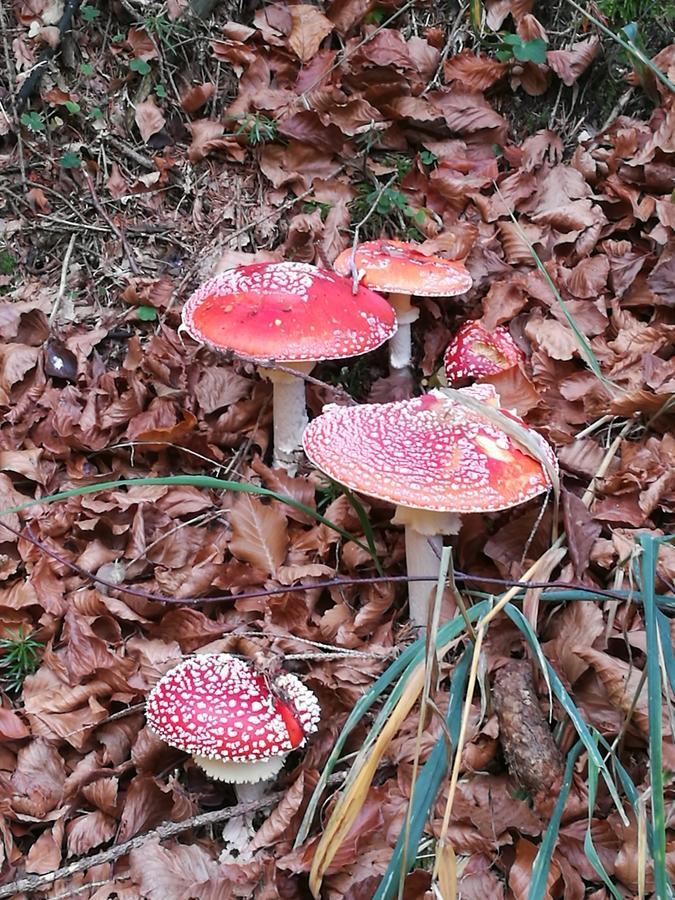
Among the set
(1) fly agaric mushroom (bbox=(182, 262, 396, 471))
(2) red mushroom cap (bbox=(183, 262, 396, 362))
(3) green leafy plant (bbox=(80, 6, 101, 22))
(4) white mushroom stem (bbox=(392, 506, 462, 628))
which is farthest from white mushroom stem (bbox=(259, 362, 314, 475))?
(3) green leafy plant (bbox=(80, 6, 101, 22))

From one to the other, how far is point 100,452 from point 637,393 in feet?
8.01

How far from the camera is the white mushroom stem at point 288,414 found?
3471 mm

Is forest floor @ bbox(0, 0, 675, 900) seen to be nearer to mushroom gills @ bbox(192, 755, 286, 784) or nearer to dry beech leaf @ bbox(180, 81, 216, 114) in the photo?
dry beech leaf @ bbox(180, 81, 216, 114)

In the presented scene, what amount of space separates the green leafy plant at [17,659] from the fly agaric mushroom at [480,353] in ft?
6.99

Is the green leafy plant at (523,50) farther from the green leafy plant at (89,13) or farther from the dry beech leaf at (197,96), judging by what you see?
the green leafy plant at (89,13)

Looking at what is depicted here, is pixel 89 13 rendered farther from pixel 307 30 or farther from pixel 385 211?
pixel 385 211

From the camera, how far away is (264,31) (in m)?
4.41

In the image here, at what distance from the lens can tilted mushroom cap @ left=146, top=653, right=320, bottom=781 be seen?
239cm

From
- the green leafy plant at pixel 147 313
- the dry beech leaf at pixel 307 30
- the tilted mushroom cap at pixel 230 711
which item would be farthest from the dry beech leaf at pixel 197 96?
the tilted mushroom cap at pixel 230 711

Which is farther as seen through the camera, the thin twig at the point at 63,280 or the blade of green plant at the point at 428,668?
the thin twig at the point at 63,280

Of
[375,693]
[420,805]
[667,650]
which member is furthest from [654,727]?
[375,693]

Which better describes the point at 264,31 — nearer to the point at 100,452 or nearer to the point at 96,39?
the point at 96,39

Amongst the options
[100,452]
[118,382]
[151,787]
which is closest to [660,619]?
[151,787]

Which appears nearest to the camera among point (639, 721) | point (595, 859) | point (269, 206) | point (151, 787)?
point (595, 859)
